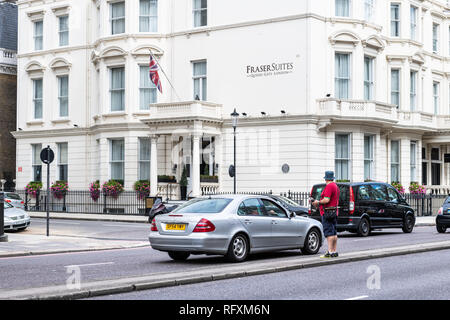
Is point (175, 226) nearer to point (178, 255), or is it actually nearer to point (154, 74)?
point (178, 255)

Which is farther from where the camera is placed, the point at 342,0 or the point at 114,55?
the point at 114,55

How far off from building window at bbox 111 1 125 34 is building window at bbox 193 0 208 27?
434cm

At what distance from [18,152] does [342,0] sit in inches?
934

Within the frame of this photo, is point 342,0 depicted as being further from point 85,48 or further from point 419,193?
point 85,48

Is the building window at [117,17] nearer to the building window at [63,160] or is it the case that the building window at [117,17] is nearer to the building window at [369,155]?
the building window at [63,160]

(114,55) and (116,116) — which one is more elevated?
(114,55)

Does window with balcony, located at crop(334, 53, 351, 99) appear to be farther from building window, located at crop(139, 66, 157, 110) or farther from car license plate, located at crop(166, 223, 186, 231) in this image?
car license plate, located at crop(166, 223, 186, 231)

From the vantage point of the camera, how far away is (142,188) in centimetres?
4050

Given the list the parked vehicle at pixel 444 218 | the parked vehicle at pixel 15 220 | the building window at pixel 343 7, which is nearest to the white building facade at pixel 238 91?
the building window at pixel 343 7

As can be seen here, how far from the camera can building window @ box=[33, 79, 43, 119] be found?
47344 millimetres

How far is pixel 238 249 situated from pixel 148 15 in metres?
28.5

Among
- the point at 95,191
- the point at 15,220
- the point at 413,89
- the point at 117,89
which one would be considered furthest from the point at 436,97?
the point at 15,220

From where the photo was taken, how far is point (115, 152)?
42719 mm

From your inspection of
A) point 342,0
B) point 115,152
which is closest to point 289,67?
point 342,0
